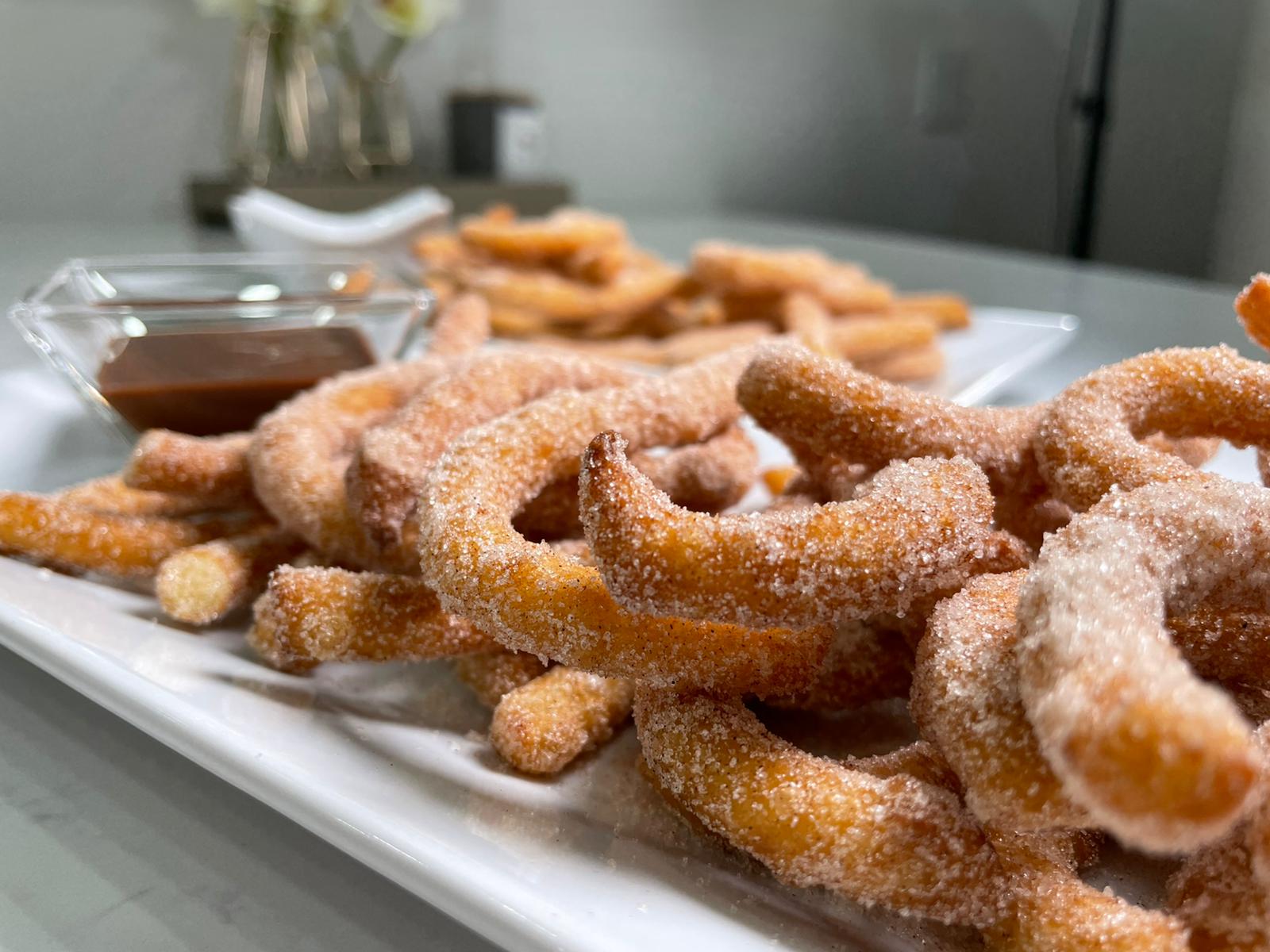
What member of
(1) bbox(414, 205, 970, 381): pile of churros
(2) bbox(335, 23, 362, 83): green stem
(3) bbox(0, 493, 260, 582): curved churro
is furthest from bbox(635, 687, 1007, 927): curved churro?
(2) bbox(335, 23, 362, 83): green stem

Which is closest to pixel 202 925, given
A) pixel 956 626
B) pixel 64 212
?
pixel 956 626

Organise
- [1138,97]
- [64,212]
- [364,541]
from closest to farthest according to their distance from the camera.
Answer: [364,541] → [64,212] → [1138,97]

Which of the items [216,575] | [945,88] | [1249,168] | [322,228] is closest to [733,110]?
[945,88]

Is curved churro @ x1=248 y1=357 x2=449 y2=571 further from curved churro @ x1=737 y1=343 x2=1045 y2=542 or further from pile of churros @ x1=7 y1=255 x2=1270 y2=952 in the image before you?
curved churro @ x1=737 y1=343 x2=1045 y2=542

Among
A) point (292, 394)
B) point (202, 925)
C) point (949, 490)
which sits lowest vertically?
Result: point (202, 925)

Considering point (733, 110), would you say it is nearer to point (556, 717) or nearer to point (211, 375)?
point (211, 375)

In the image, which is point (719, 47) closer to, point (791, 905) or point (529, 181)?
point (529, 181)
